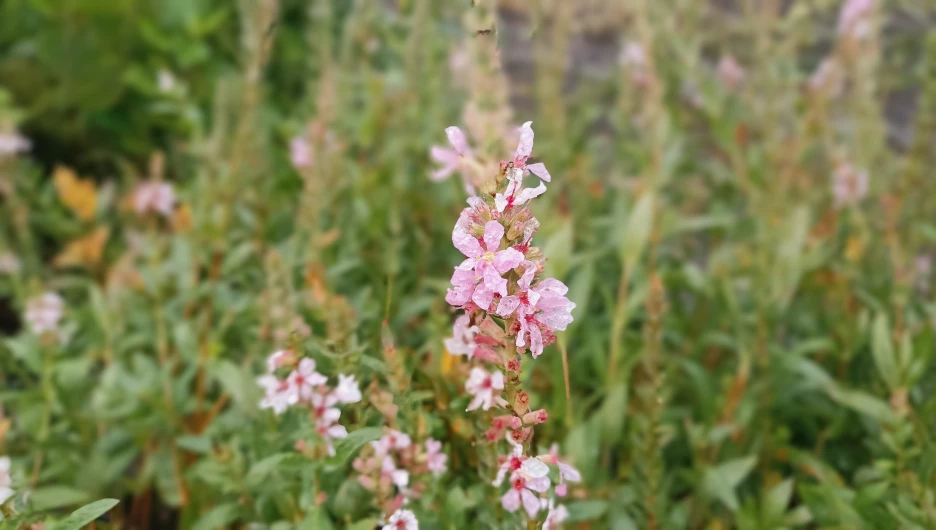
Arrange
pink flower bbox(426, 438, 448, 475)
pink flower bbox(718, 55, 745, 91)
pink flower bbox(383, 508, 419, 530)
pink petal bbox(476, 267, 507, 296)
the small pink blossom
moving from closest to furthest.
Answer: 1. pink petal bbox(476, 267, 507, 296)
2. pink flower bbox(383, 508, 419, 530)
3. pink flower bbox(426, 438, 448, 475)
4. the small pink blossom
5. pink flower bbox(718, 55, 745, 91)

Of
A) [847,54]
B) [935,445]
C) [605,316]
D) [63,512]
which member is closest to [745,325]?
[605,316]

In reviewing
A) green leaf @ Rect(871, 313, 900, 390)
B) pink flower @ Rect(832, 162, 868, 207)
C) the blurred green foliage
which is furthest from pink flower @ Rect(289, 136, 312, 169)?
pink flower @ Rect(832, 162, 868, 207)

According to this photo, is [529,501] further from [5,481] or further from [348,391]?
[5,481]

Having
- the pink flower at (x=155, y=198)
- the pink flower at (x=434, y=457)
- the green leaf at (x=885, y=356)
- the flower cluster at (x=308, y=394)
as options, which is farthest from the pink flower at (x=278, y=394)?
the pink flower at (x=155, y=198)

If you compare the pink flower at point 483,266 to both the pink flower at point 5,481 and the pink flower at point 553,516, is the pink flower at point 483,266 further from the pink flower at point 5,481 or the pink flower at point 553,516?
the pink flower at point 5,481

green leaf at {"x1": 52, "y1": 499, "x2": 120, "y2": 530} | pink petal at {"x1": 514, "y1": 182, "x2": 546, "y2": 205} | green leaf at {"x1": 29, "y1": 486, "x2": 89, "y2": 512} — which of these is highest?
pink petal at {"x1": 514, "y1": 182, "x2": 546, "y2": 205}

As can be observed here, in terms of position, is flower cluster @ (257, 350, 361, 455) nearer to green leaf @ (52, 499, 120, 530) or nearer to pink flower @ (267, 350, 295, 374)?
pink flower @ (267, 350, 295, 374)

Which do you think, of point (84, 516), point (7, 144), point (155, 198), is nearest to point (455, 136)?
point (84, 516)
